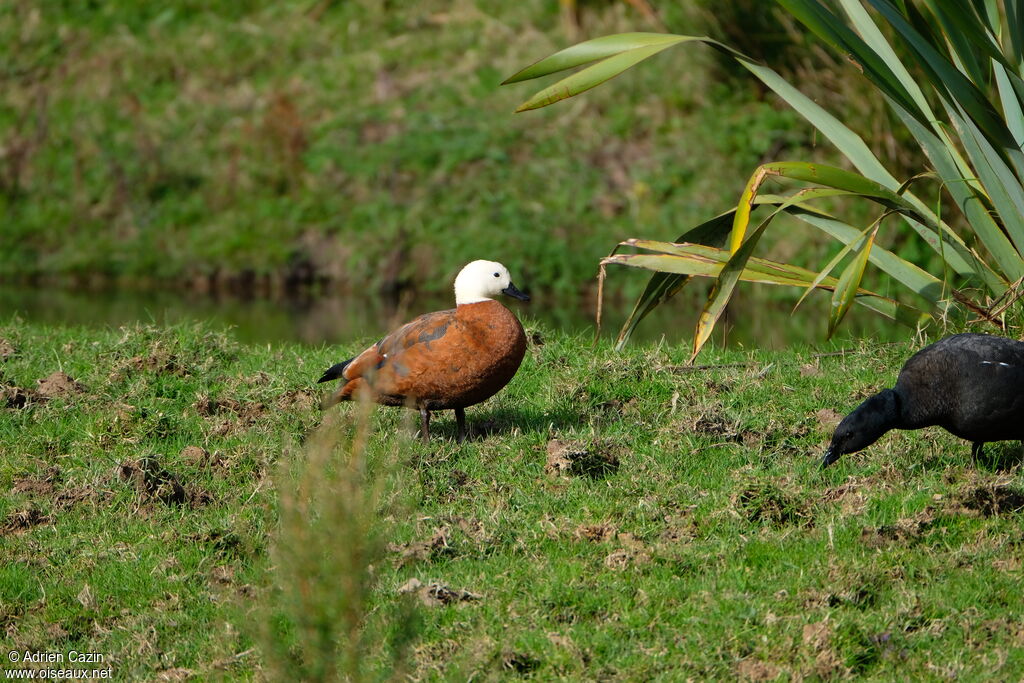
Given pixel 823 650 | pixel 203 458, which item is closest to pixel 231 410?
pixel 203 458

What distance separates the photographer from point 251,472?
5539 millimetres

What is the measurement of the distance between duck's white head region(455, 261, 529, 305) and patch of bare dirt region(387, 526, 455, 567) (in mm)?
1418

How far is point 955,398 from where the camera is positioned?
5070 mm

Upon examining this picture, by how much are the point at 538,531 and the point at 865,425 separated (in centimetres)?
146

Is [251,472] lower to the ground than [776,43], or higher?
lower

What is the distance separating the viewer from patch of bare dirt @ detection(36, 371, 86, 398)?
6.48 metres

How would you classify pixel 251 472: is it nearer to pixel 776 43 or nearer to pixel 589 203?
pixel 589 203

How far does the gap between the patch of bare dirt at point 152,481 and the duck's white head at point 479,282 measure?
154cm

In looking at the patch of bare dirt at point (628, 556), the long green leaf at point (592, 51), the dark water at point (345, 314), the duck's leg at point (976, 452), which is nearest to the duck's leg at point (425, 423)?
the patch of bare dirt at point (628, 556)

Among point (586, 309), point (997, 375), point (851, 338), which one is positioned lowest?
point (586, 309)

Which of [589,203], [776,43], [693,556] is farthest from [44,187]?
[693,556]

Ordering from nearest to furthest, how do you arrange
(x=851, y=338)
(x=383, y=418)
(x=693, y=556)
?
(x=693, y=556)
(x=383, y=418)
(x=851, y=338)

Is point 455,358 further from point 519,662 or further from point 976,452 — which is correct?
point 976,452

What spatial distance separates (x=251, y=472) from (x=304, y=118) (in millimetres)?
9755
